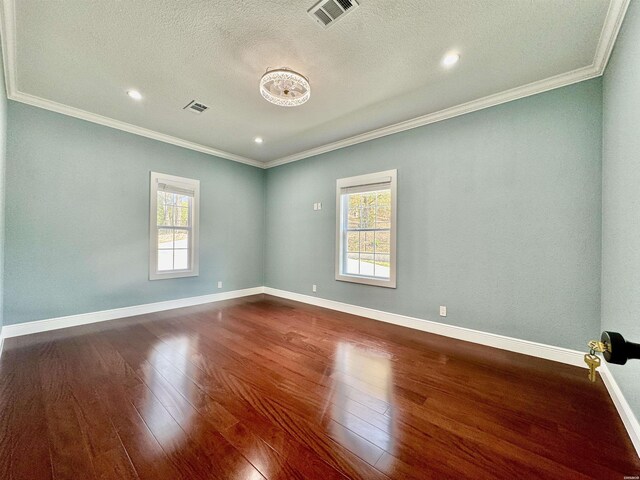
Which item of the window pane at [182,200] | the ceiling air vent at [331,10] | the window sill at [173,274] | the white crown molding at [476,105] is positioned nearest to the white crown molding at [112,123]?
the window pane at [182,200]

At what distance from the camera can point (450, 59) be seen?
2.33 m

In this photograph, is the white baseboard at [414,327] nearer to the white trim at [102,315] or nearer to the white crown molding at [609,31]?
the white trim at [102,315]

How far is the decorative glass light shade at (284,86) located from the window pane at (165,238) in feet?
9.81

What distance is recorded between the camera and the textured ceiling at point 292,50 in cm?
186

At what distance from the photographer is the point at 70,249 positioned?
3.37 metres

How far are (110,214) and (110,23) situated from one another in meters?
2.59

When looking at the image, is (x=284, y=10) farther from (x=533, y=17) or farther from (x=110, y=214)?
(x=110, y=214)

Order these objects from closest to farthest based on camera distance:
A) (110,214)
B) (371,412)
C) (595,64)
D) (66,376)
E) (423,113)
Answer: (371,412) < (66,376) < (595,64) < (423,113) < (110,214)

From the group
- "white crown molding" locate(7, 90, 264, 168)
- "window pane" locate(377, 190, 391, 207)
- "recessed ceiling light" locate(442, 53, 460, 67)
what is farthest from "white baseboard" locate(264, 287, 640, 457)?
"white crown molding" locate(7, 90, 264, 168)

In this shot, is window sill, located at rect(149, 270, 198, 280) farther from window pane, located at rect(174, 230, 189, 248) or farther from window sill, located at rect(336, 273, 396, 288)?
window sill, located at rect(336, 273, 396, 288)

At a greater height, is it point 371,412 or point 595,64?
point 595,64

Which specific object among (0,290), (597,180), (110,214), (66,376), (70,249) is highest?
(597,180)

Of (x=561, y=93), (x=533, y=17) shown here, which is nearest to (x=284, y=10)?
(x=533, y=17)

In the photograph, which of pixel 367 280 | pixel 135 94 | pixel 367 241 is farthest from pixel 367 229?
pixel 135 94
